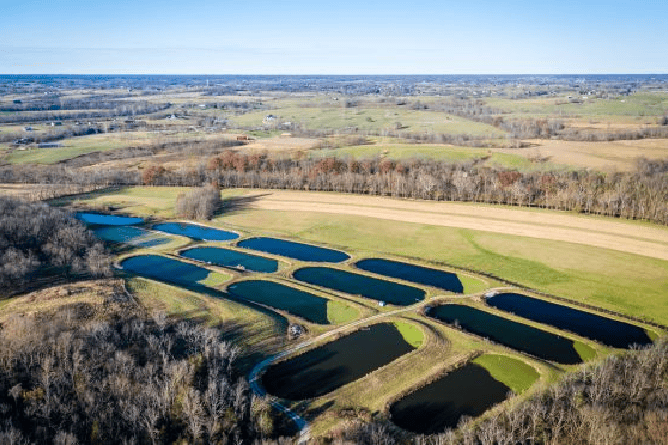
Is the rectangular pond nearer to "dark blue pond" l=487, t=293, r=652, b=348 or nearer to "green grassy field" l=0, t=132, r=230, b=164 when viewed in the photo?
"dark blue pond" l=487, t=293, r=652, b=348

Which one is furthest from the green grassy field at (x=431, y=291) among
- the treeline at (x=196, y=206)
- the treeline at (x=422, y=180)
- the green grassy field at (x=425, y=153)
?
the green grassy field at (x=425, y=153)

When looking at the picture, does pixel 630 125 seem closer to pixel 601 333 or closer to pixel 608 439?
pixel 601 333

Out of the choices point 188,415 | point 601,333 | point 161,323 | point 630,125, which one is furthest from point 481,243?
point 630,125

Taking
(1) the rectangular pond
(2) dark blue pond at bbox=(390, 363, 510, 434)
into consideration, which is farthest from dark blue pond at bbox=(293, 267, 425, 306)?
(2) dark blue pond at bbox=(390, 363, 510, 434)

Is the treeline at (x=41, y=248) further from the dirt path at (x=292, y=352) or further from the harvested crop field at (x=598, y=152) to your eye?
the harvested crop field at (x=598, y=152)

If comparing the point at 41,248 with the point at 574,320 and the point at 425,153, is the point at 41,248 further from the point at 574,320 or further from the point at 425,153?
the point at 425,153

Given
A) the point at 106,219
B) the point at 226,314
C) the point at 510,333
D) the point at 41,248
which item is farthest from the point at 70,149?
the point at 510,333
